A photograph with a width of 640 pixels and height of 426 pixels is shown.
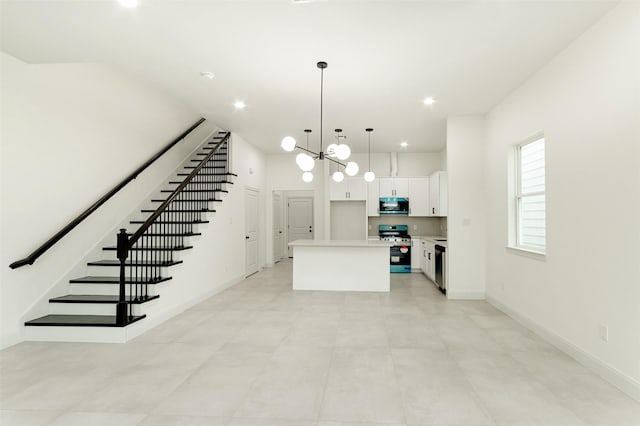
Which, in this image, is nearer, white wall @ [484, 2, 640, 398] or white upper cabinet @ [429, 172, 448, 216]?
white wall @ [484, 2, 640, 398]

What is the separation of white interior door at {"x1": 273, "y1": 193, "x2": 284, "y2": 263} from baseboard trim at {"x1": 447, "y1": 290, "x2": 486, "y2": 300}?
16.9ft

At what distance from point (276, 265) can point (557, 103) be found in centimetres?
722

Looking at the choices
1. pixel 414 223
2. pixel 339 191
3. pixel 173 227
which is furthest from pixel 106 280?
pixel 414 223

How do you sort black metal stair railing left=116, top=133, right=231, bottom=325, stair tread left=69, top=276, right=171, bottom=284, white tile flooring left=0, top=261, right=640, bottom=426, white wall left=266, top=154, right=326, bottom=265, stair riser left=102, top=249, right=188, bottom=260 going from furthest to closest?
1. white wall left=266, top=154, right=326, bottom=265
2. stair riser left=102, top=249, right=188, bottom=260
3. stair tread left=69, top=276, right=171, bottom=284
4. black metal stair railing left=116, top=133, right=231, bottom=325
5. white tile flooring left=0, top=261, right=640, bottom=426

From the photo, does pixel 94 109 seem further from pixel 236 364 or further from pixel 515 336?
pixel 515 336

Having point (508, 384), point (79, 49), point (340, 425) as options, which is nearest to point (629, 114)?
point (508, 384)

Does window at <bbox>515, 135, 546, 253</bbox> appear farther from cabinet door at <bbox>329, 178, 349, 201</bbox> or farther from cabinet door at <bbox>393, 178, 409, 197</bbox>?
cabinet door at <bbox>329, 178, 349, 201</bbox>

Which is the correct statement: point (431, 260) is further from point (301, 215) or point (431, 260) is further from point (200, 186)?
point (301, 215)

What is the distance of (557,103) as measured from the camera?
139 inches

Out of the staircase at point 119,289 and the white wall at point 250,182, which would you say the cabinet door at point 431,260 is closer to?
the white wall at point 250,182

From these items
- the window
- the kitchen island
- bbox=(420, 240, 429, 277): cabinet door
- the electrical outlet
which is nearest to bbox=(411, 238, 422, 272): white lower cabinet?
bbox=(420, 240, 429, 277): cabinet door

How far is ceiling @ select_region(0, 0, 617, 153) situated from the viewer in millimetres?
2750

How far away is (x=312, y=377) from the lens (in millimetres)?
2797

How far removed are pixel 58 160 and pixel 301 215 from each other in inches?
288
